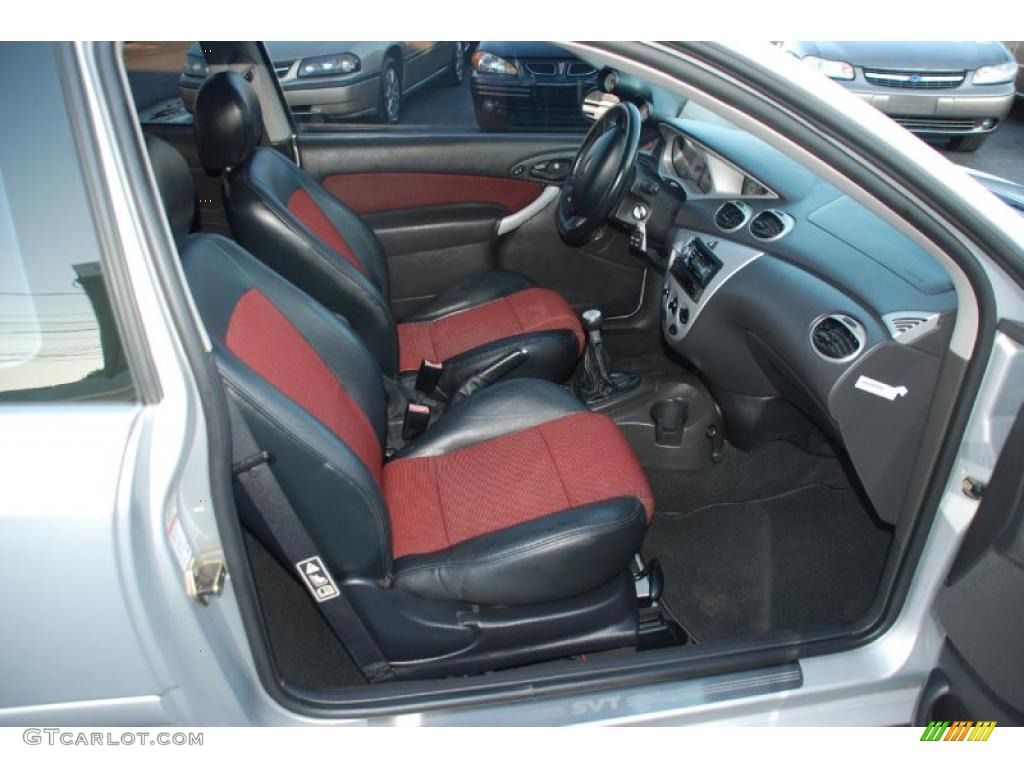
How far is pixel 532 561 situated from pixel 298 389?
0.50m

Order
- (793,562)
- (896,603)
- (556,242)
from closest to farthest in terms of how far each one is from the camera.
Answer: (896,603), (793,562), (556,242)

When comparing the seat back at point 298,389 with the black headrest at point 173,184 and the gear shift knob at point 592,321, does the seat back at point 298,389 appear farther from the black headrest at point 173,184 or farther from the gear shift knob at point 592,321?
the gear shift knob at point 592,321

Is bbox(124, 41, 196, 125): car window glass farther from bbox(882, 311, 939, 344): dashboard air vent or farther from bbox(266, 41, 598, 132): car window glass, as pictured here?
bbox(882, 311, 939, 344): dashboard air vent

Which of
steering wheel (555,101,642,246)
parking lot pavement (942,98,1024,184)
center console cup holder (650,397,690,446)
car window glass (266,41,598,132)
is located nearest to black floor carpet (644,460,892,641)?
center console cup holder (650,397,690,446)

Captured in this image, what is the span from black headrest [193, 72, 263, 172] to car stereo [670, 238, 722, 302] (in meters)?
1.15

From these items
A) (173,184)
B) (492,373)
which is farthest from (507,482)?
(173,184)

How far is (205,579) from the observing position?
3.39ft

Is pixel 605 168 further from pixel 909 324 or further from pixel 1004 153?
pixel 1004 153

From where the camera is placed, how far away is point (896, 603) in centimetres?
135

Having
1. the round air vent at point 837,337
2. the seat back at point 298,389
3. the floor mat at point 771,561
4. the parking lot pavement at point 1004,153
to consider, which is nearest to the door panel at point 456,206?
the floor mat at point 771,561

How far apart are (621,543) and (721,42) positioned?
2.76 feet

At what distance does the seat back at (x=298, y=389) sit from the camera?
118 cm
